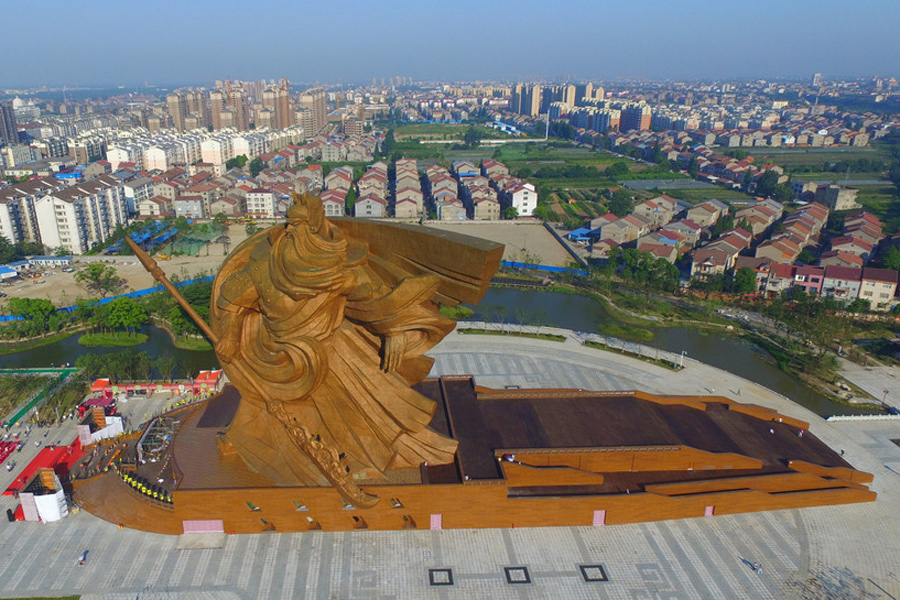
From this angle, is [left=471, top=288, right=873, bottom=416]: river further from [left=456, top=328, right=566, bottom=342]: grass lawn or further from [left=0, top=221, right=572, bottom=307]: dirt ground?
[left=0, top=221, right=572, bottom=307]: dirt ground

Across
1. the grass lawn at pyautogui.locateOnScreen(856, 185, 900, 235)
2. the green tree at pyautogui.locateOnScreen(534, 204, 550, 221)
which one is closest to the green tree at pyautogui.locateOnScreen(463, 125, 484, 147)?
the green tree at pyautogui.locateOnScreen(534, 204, 550, 221)

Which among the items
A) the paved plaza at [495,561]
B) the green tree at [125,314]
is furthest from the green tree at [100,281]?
the paved plaza at [495,561]

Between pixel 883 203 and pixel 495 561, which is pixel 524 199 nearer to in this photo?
pixel 883 203

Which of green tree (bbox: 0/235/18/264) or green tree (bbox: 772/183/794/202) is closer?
green tree (bbox: 0/235/18/264)

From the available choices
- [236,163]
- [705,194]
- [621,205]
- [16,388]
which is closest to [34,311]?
[16,388]

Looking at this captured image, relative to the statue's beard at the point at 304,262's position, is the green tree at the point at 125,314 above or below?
below

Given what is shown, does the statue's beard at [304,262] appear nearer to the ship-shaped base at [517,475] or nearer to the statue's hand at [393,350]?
the statue's hand at [393,350]

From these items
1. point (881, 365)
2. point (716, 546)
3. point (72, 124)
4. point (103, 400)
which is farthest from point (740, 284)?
point (72, 124)
